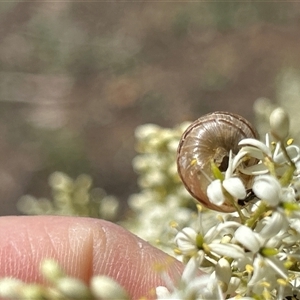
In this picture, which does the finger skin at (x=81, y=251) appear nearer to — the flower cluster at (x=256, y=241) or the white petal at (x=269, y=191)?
the flower cluster at (x=256, y=241)

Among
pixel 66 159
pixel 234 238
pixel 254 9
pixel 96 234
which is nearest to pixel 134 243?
pixel 96 234

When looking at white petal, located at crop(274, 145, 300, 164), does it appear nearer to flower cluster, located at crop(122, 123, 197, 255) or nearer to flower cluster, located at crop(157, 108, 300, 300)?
flower cluster, located at crop(157, 108, 300, 300)

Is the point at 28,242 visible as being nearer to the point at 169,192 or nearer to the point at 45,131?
the point at 169,192

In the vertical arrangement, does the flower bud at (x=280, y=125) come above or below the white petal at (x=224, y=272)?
above

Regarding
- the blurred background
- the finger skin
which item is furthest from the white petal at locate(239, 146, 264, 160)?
the blurred background

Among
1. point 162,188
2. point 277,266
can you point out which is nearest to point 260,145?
point 277,266

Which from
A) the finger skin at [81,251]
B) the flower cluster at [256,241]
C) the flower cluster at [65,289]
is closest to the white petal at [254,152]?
the flower cluster at [256,241]
